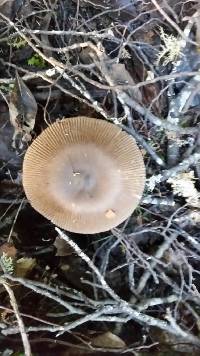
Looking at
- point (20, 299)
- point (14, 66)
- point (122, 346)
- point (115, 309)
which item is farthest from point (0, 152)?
point (122, 346)

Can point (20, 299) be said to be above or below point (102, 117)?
below

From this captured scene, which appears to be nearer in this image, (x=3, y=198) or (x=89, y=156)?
(x=89, y=156)

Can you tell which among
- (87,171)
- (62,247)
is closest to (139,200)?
(87,171)

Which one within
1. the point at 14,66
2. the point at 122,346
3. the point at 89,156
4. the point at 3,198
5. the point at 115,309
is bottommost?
the point at 122,346

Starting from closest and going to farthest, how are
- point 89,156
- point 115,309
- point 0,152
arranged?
1. point 89,156
2. point 115,309
3. point 0,152

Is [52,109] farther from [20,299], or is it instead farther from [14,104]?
[20,299]

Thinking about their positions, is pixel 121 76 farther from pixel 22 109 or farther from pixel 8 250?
pixel 8 250
